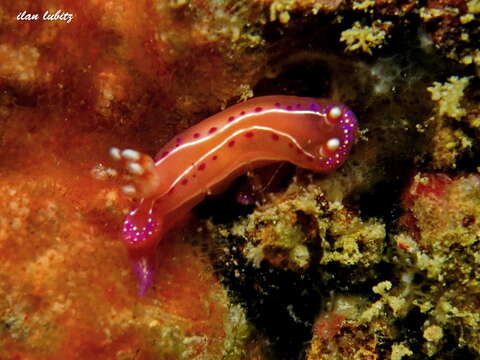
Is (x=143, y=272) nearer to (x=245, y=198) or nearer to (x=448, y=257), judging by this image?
(x=245, y=198)

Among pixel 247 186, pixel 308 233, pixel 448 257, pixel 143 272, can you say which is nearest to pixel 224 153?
pixel 247 186

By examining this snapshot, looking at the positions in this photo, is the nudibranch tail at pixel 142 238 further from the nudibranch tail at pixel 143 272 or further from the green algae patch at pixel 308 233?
the green algae patch at pixel 308 233

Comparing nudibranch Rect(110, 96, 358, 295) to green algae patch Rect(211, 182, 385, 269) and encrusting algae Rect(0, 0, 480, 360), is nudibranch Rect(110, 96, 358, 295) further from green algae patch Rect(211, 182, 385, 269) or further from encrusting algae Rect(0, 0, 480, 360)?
green algae patch Rect(211, 182, 385, 269)

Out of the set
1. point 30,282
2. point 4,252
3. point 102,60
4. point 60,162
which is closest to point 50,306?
point 30,282

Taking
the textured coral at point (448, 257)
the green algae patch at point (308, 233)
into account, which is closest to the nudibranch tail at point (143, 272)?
the green algae patch at point (308, 233)

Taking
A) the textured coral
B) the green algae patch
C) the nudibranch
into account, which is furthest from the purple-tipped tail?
the textured coral

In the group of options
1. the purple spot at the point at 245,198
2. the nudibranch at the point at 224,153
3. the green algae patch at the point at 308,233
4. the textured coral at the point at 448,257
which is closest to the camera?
the textured coral at the point at 448,257
